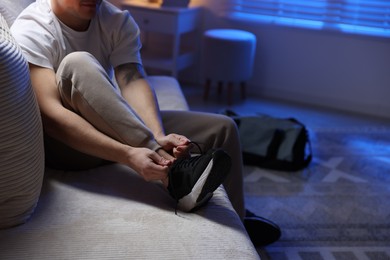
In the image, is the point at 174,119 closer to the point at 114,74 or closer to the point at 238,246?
the point at 114,74

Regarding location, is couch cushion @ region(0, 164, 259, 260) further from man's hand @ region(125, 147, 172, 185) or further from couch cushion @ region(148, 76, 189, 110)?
couch cushion @ region(148, 76, 189, 110)

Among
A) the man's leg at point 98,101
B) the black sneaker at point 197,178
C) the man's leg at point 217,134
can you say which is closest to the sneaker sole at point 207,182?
the black sneaker at point 197,178

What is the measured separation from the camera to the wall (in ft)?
10.6

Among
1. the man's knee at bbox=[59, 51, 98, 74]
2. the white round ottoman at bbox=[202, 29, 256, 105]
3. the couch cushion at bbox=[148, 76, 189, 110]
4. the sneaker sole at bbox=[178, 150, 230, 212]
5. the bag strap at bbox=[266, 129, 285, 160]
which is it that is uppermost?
the man's knee at bbox=[59, 51, 98, 74]

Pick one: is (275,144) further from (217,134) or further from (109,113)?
(109,113)

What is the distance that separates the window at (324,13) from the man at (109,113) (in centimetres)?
199

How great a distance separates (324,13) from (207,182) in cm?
238

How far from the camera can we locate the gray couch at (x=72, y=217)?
1.03 metres

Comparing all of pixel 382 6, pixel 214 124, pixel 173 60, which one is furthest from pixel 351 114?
pixel 214 124

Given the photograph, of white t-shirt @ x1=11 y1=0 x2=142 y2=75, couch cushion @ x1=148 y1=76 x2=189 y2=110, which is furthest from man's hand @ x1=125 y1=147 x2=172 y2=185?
couch cushion @ x1=148 y1=76 x2=189 y2=110

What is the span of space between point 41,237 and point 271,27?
264 cm

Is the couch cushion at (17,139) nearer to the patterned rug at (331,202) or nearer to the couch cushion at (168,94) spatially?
the couch cushion at (168,94)

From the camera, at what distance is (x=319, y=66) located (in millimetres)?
3363

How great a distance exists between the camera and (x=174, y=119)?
1.57 m
